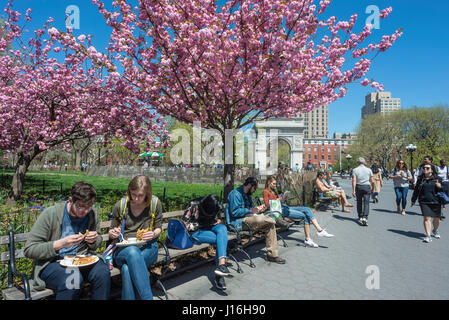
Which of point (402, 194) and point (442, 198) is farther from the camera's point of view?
point (402, 194)

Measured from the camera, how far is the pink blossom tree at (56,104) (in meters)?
8.59

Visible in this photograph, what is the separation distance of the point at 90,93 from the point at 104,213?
16.0 ft

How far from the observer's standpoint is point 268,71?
625cm

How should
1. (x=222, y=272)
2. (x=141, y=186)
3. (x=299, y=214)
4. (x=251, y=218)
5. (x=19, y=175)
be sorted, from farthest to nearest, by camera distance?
(x=19, y=175), (x=299, y=214), (x=251, y=218), (x=222, y=272), (x=141, y=186)

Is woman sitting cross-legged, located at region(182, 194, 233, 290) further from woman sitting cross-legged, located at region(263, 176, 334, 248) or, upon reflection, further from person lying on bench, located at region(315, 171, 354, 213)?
person lying on bench, located at region(315, 171, 354, 213)

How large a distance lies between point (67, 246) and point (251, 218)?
2929 mm

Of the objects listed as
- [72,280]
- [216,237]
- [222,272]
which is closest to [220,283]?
[222,272]

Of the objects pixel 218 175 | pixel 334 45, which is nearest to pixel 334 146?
→ pixel 218 175

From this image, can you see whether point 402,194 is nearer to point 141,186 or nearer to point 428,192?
point 428,192

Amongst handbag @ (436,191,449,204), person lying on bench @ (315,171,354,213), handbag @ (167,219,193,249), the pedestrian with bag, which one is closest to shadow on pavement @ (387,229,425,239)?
handbag @ (436,191,449,204)

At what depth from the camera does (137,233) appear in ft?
10.9

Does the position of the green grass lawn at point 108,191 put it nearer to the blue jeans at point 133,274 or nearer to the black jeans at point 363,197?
the black jeans at point 363,197

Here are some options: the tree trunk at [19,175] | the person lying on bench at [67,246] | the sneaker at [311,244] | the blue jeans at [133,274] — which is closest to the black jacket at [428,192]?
the sneaker at [311,244]

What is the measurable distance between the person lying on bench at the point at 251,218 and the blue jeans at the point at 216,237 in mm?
748
